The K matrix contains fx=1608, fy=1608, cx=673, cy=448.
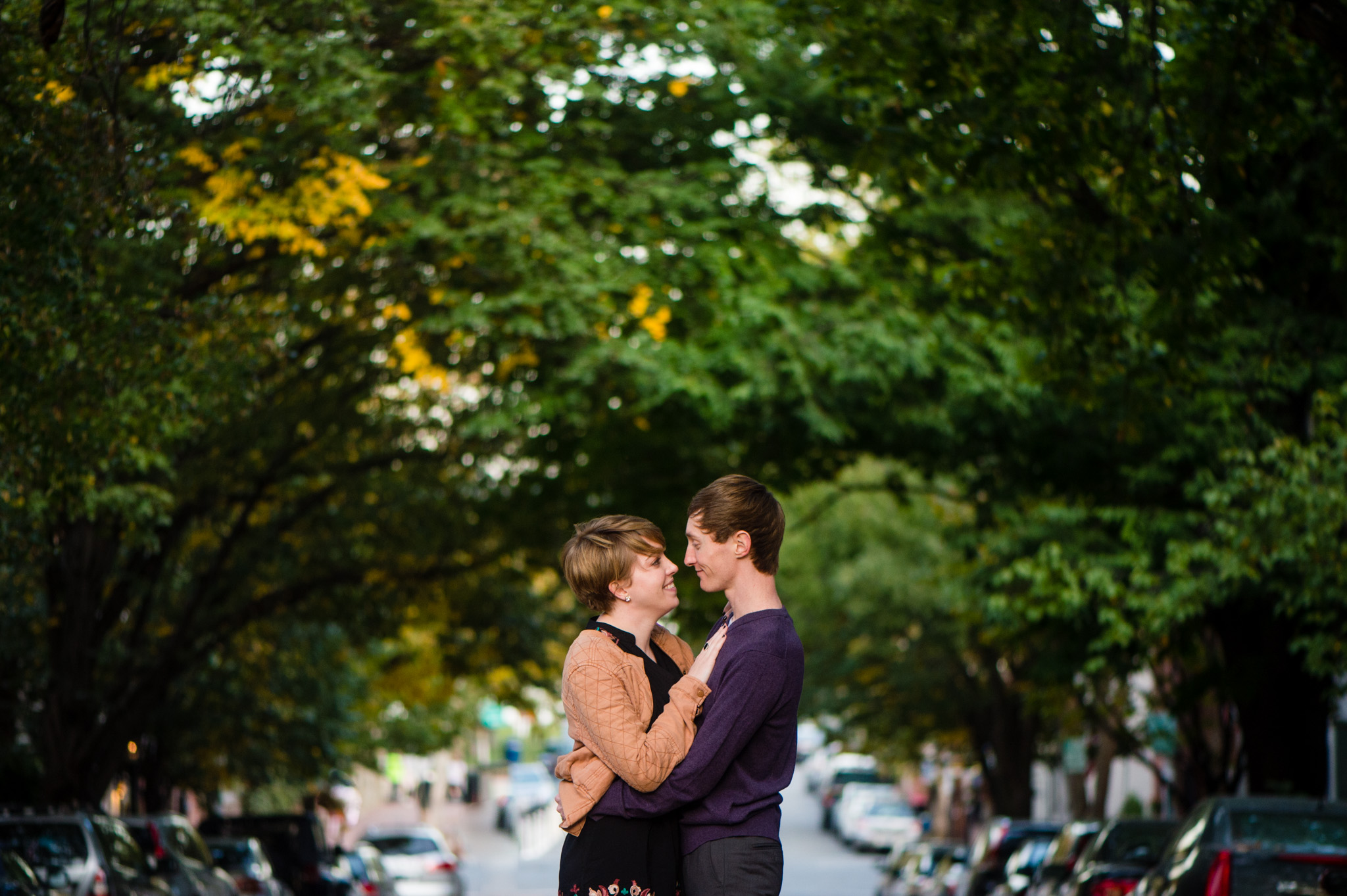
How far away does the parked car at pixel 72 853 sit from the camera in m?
12.4

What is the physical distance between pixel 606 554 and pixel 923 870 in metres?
24.9

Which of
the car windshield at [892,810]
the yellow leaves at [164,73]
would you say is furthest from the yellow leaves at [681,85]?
the car windshield at [892,810]

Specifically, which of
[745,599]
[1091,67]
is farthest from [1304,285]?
[745,599]

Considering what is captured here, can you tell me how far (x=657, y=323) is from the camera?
14.9 meters

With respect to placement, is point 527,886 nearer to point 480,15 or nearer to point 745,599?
point 480,15

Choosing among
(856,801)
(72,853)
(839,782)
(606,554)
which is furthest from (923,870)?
(839,782)

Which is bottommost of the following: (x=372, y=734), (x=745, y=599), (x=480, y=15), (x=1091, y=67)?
(x=372, y=734)

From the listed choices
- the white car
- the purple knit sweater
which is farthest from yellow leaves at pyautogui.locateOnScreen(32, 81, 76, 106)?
the white car

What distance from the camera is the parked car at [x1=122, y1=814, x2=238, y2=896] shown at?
623 inches

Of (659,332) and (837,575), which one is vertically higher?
(659,332)

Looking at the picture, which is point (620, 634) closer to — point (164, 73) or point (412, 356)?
point (164, 73)

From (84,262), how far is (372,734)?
32134mm

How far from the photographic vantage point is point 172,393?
1025 centimetres

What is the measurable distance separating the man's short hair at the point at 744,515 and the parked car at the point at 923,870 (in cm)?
Answer: 2040
